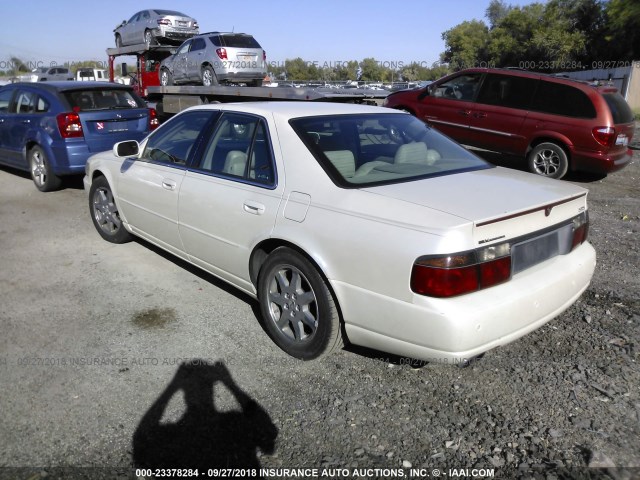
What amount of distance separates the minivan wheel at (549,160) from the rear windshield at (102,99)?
21.3ft

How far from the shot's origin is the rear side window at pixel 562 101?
27.1 feet

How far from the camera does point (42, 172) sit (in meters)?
8.02

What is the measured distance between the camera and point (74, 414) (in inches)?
112

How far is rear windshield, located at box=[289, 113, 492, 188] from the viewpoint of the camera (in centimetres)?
331

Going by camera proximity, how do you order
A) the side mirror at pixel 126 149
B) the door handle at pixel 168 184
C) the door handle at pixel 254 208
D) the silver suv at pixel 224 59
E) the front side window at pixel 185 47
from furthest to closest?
the front side window at pixel 185 47, the silver suv at pixel 224 59, the side mirror at pixel 126 149, the door handle at pixel 168 184, the door handle at pixel 254 208

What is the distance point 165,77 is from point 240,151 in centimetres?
1448

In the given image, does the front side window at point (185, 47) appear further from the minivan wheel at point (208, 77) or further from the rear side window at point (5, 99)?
the rear side window at point (5, 99)

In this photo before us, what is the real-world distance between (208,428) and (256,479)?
451 mm

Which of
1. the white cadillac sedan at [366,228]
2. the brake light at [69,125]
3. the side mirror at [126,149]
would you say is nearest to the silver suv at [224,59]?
the brake light at [69,125]

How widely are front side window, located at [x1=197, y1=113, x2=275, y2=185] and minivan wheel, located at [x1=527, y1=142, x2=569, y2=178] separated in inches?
242

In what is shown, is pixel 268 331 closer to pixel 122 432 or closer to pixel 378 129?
pixel 122 432

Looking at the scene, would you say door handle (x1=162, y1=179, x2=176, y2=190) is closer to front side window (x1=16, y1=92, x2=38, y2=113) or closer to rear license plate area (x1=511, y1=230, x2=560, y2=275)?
rear license plate area (x1=511, y1=230, x2=560, y2=275)

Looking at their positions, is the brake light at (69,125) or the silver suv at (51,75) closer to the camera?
the brake light at (69,125)

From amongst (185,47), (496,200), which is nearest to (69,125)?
(496,200)
